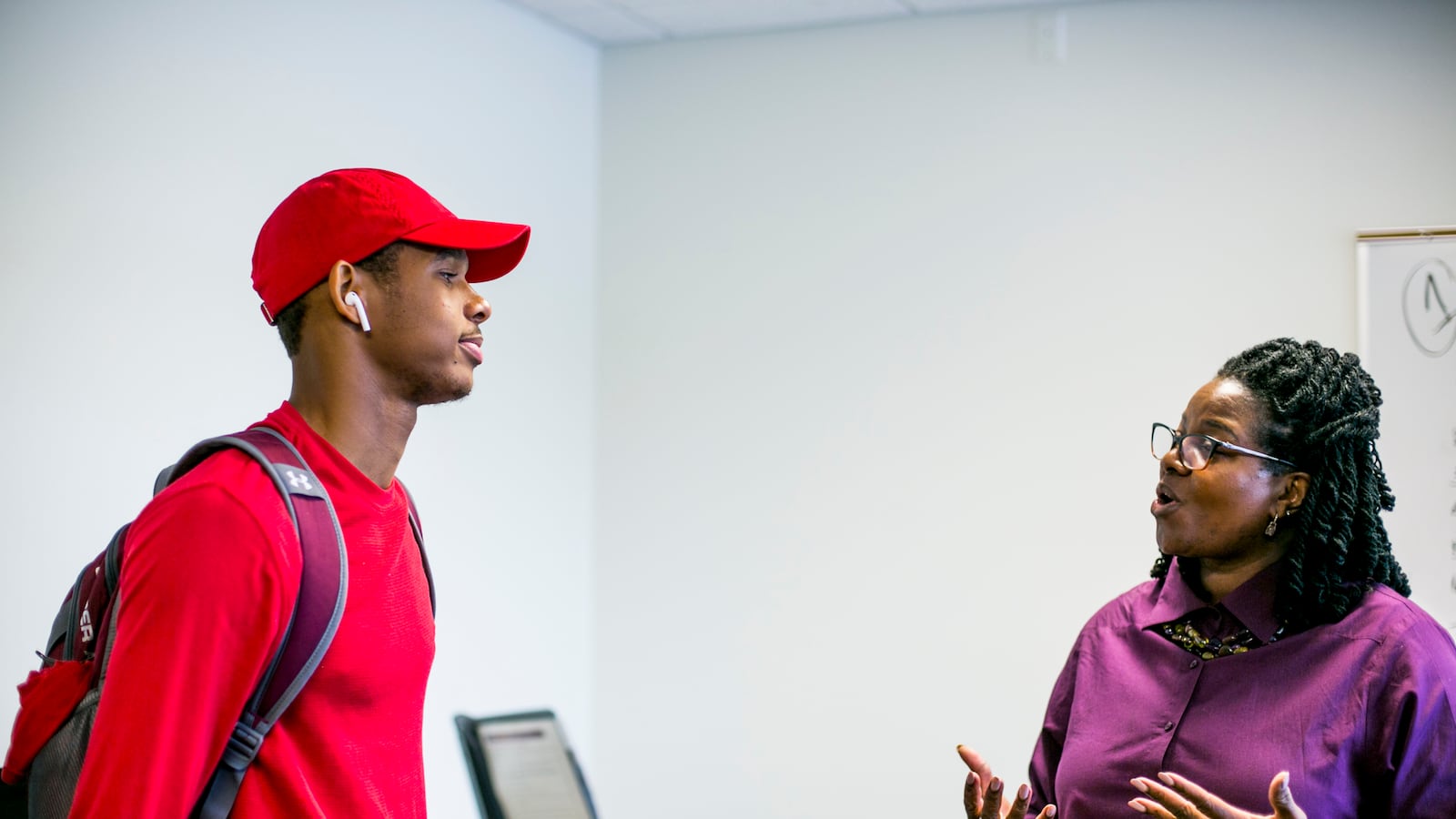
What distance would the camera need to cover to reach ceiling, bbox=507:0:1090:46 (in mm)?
3957

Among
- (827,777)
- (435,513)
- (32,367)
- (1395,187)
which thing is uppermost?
(1395,187)

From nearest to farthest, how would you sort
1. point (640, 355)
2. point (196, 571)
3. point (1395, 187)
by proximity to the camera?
1. point (196, 571)
2. point (1395, 187)
3. point (640, 355)

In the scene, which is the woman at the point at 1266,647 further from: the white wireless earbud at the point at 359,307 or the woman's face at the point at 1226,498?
the white wireless earbud at the point at 359,307

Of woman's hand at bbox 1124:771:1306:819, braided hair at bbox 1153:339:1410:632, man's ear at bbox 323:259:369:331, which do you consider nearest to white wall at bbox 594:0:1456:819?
braided hair at bbox 1153:339:1410:632

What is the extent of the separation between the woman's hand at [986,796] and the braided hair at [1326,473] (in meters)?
0.46

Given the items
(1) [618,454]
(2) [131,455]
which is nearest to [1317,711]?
(2) [131,455]

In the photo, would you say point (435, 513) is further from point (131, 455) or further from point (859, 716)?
point (859, 716)

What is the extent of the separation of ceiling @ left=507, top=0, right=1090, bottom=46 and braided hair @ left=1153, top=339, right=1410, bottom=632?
7.31ft

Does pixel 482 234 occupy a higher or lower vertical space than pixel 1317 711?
higher

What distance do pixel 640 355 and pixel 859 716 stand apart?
139 cm

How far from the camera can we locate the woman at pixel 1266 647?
1.71m

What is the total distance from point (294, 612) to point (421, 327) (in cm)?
36

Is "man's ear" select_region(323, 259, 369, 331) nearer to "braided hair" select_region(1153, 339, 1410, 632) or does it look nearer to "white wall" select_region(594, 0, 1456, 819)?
"braided hair" select_region(1153, 339, 1410, 632)

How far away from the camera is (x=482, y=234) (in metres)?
1.47
